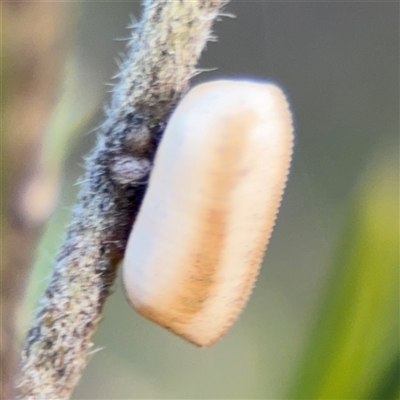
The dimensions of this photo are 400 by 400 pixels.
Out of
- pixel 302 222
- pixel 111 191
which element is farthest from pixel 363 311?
pixel 111 191

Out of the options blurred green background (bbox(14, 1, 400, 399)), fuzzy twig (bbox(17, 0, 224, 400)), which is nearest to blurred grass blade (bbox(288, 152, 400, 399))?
blurred green background (bbox(14, 1, 400, 399))

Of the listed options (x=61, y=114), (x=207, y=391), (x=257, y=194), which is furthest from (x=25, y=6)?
(x=207, y=391)

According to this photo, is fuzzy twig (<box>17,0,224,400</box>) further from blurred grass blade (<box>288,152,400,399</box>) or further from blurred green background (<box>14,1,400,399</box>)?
blurred grass blade (<box>288,152,400,399</box>)

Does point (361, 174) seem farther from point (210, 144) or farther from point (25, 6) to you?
point (25, 6)

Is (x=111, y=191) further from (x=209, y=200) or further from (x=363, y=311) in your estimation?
(x=363, y=311)

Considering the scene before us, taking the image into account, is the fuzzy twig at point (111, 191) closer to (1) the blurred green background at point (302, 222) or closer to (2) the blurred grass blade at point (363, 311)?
(1) the blurred green background at point (302, 222)
